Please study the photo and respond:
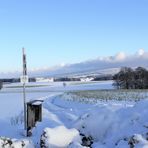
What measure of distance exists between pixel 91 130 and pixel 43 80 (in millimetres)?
175814

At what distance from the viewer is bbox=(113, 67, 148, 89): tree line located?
7531 centimetres

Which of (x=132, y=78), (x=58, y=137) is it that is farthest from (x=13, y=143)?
(x=132, y=78)

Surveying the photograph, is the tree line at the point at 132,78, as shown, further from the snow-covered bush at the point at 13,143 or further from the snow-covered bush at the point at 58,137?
the snow-covered bush at the point at 13,143

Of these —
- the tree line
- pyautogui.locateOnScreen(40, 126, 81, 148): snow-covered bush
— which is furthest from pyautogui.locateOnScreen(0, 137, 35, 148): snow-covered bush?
the tree line

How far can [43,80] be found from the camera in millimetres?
184750

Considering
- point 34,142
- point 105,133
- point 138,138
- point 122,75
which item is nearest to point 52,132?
point 34,142

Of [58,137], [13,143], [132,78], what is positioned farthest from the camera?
[132,78]

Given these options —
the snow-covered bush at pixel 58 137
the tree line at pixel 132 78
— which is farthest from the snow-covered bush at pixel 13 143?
the tree line at pixel 132 78

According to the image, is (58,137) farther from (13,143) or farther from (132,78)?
(132,78)

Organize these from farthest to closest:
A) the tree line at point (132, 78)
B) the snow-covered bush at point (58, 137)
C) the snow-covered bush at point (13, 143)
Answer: the tree line at point (132, 78) → the snow-covered bush at point (58, 137) → the snow-covered bush at point (13, 143)

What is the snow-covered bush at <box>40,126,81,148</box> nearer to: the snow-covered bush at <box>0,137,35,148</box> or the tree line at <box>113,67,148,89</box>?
the snow-covered bush at <box>0,137,35,148</box>

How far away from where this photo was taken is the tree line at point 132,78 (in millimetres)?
75312

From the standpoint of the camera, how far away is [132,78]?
75.7 m

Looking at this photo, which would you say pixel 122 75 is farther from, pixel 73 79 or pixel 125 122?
pixel 73 79
